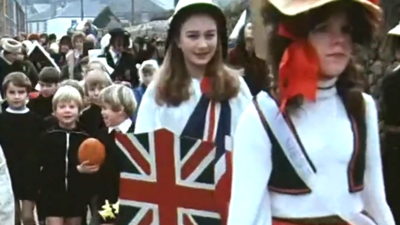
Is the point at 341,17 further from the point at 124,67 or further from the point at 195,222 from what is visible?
the point at 124,67

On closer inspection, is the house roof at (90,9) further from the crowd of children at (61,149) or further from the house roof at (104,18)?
the crowd of children at (61,149)

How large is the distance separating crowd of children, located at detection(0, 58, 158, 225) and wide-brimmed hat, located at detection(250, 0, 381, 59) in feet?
11.8

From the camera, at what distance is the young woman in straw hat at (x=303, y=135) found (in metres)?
3.46

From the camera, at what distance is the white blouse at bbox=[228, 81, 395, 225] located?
11.3 ft

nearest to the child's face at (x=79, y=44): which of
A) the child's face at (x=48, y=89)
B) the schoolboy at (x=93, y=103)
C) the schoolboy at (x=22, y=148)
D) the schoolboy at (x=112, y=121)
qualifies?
the child's face at (x=48, y=89)

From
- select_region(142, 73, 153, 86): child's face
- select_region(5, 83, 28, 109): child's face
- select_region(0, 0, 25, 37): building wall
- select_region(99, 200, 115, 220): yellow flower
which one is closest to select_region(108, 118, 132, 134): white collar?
select_region(99, 200, 115, 220): yellow flower

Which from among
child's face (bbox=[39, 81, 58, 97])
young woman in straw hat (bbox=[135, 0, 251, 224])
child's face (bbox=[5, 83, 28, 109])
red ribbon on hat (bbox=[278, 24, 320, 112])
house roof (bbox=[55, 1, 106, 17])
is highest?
red ribbon on hat (bbox=[278, 24, 320, 112])

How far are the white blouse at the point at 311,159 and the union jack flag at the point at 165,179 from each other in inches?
37.9

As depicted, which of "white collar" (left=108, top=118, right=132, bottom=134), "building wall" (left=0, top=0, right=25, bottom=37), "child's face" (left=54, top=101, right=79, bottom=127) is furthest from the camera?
"building wall" (left=0, top=0, right=25, bottom=37)

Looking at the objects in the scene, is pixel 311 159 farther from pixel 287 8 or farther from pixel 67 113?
pixel 67 113

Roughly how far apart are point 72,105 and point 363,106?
4793 millimetres

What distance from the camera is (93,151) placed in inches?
283

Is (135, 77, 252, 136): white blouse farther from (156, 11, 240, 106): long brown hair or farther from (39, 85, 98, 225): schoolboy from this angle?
(39, 85, 98, 225): schoolboy

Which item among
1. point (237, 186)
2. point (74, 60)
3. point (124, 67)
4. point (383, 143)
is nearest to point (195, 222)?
point (237, 186)
